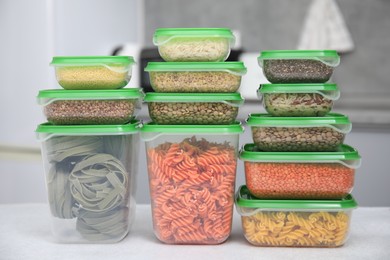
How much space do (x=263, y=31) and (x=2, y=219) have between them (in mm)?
1916

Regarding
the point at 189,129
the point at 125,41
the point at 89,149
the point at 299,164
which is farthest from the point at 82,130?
the point at 125,41

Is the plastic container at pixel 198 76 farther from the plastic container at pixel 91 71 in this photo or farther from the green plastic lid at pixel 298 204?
the green plastic lid at pixel 298 204

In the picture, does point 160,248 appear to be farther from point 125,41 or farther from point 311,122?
point 125,41

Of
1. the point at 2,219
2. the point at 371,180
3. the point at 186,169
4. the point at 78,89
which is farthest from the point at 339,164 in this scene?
the point at 371,180

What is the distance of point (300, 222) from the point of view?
980 mm

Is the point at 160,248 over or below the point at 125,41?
below

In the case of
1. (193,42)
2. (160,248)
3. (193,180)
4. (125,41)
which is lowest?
(160,248)

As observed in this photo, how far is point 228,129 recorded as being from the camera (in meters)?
0.99

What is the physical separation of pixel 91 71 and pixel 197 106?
0.59ft

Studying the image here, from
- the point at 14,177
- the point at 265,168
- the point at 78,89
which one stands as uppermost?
the point at 78,89

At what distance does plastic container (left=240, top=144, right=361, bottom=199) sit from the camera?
98 centimetres

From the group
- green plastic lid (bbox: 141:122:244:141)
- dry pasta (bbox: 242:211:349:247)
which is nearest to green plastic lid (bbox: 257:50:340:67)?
green plastic lid (bbox: 141:122:244:141)

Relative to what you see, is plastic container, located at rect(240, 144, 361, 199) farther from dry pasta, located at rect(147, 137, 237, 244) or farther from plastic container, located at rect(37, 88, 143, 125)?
plastic container, located at rect(37, 88, 143, 125)

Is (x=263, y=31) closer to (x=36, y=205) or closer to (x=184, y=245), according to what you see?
(x=36, y=205)
